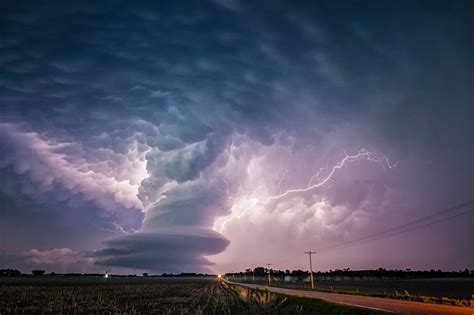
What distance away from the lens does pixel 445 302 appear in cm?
3697

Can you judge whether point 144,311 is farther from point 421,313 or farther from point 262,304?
point 421,313

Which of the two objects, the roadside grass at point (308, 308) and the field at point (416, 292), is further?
the field at point (416, 292)

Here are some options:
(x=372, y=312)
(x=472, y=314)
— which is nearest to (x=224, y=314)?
(x=372, y=312)

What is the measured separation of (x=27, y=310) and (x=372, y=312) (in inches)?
1385

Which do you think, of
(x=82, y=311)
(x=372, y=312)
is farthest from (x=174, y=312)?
(x=372, y=312)

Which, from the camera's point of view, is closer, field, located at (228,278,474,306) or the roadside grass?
the roadside grass

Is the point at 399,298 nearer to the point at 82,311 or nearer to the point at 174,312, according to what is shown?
the point at 174,312

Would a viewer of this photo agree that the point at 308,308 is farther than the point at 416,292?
No

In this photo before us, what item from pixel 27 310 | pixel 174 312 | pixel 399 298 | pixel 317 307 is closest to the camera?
pixel 317 307

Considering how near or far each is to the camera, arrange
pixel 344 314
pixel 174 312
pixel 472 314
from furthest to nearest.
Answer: pixel 174 312, pixel 344 314, pixel 472 314

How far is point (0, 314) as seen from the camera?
120 ft

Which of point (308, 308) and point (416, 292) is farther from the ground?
point (308, 308)

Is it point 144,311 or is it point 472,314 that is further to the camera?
point 144,311

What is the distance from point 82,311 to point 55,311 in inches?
122
